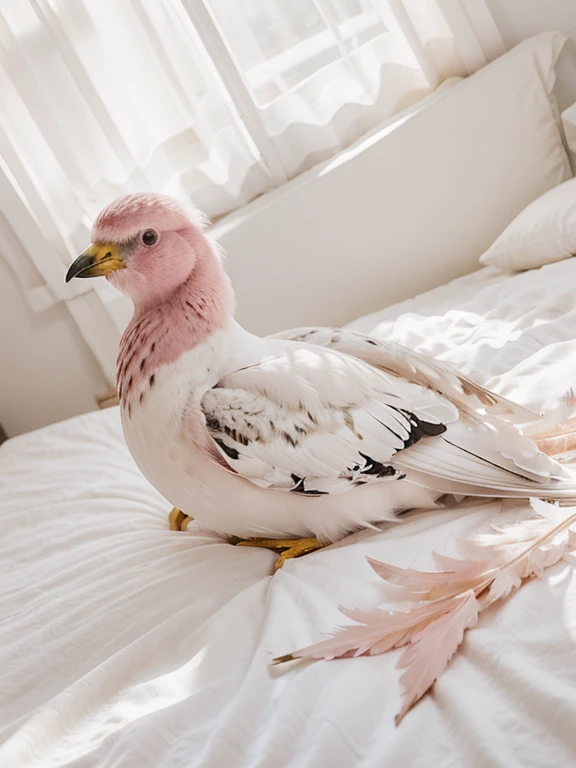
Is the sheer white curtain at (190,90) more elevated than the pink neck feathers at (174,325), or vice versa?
the sheer white curtain at (190,90)

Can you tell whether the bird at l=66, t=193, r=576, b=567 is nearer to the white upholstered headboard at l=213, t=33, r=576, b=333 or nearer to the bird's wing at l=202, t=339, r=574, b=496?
the bird's wing at l=202, t=339, r=574, b=496

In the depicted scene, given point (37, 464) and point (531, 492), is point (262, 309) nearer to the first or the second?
point (37, 464)

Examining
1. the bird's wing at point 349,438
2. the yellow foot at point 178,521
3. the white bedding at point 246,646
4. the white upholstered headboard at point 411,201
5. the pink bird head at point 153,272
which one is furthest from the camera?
the white upholstered headboard at point 411,201

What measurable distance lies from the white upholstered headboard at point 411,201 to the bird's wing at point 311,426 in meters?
1.20

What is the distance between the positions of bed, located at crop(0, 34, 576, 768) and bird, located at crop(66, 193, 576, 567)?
5 centimetres

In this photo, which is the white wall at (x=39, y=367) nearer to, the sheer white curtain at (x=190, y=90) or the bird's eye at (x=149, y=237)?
the sheer white curtain at (x=190, y=90)

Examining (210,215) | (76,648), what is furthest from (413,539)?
(210,215)

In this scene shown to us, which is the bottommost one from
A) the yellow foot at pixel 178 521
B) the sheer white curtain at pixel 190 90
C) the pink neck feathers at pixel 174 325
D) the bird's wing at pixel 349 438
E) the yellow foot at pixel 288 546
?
the yellow foot at pixel 288 546

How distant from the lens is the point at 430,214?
202 cm

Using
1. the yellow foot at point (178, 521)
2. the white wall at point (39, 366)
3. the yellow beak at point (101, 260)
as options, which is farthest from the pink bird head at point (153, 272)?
the white wall at point (39, 366)

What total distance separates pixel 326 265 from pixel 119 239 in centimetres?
114

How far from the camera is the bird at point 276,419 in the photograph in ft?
2.87

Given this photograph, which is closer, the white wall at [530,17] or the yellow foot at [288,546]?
the yellow foot at [288,546]

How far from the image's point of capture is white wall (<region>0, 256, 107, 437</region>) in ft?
7.79
